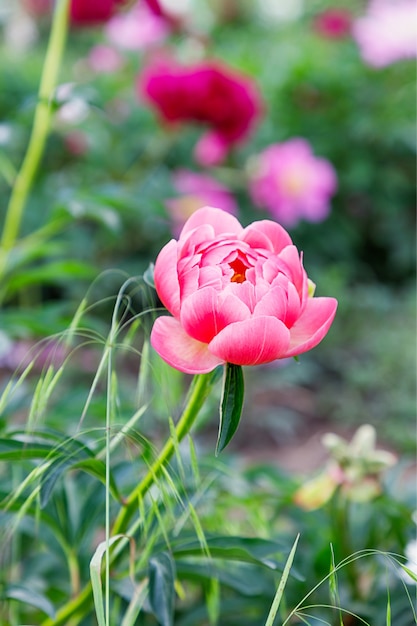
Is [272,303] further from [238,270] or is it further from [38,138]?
[38,138]

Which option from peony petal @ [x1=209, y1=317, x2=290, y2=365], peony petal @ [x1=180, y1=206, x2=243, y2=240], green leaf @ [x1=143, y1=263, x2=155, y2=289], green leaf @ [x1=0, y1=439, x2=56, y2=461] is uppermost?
peony petal @ [x1=180, y1=206, x2=243, y2=240]

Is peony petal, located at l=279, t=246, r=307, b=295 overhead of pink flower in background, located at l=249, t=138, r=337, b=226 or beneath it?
beneath

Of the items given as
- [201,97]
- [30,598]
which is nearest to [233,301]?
[30,598]

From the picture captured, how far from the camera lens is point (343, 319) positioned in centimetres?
220

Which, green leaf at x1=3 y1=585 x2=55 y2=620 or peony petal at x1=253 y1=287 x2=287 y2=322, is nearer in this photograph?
peony petal at x1=253 y1=287 x2=287 y2=322

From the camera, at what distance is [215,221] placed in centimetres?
45

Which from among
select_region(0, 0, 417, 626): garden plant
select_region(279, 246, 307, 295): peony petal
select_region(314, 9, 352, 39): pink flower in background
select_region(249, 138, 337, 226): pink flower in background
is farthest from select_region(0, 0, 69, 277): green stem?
select_region(314, 9, 352, 39): pink flower in background

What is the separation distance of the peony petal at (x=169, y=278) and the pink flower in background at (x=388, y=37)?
79.3 inches

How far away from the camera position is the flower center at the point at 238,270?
42cm

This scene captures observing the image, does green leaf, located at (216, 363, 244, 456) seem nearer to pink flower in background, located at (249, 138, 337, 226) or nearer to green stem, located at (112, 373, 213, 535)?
green stem, located at (112, 373, 213, 535)

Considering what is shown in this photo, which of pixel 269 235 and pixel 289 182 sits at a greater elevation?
pixel 289 182

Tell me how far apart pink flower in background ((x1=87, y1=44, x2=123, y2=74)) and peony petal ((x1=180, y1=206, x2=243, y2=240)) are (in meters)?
2.09

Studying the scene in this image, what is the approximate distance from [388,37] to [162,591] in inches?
82.9

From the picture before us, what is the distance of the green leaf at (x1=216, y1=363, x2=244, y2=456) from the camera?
0.39 metres
